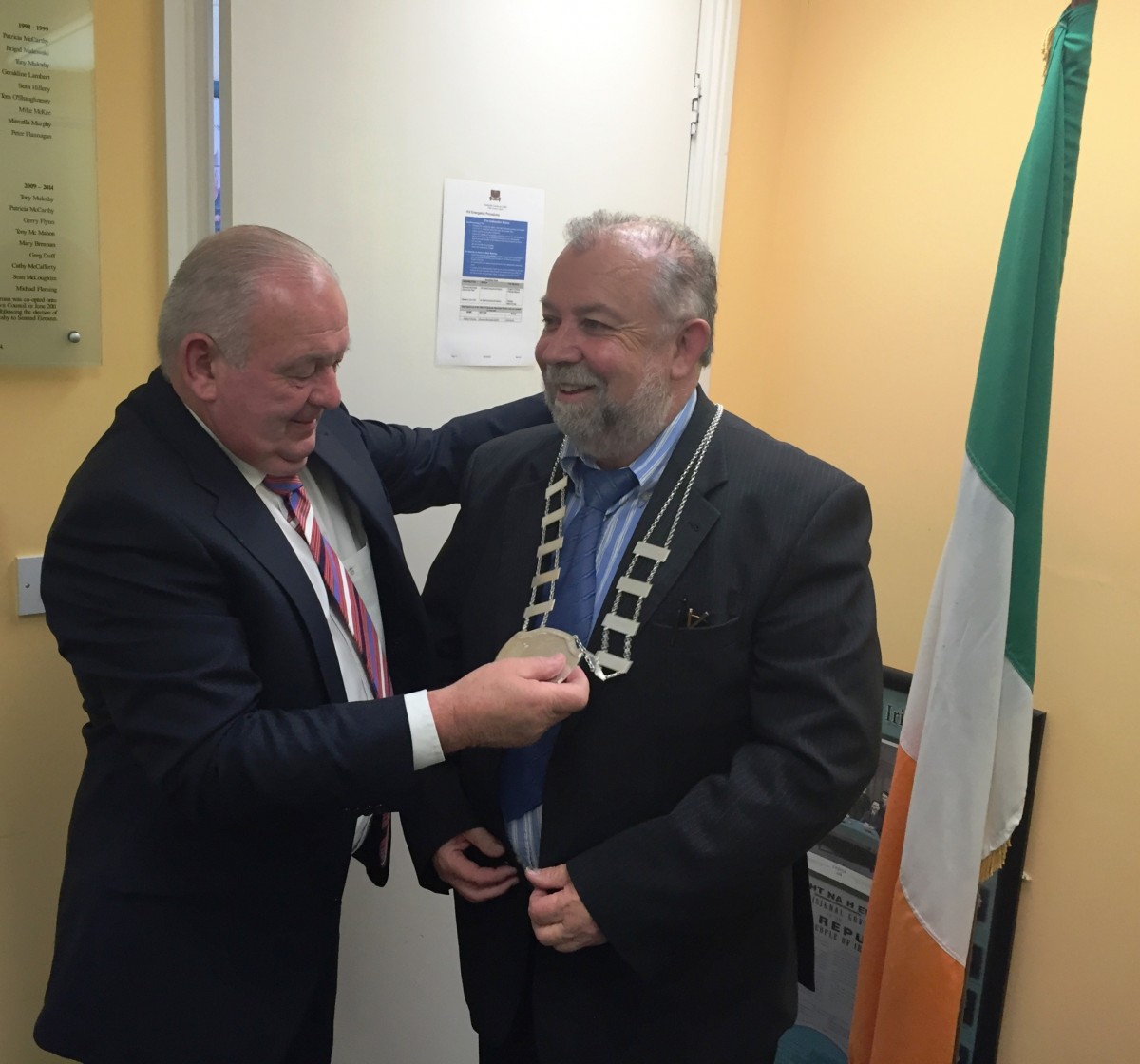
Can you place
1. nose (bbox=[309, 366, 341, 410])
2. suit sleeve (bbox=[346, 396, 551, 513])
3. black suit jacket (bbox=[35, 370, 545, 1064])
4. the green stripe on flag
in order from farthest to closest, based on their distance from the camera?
1. suit sleeve (bbox=[346, 396, 551, 513])
2. the green stripe on flag
3. nose (bbox=[309, 366, 341, 410])
4. black suit jacket (bbox=[35, 370, 545, 1064])

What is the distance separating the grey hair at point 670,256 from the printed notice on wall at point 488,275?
2.25 ft

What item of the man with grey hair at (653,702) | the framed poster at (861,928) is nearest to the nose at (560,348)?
the man with grey hair at (653,702)

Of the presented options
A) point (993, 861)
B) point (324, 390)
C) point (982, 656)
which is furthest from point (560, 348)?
point (993, 861)

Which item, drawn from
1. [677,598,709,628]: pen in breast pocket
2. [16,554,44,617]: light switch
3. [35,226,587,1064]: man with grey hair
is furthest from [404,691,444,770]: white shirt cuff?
[16,554,44,617]: light switch

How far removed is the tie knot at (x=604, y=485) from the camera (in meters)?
1.38

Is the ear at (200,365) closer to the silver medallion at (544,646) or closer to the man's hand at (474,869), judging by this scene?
the silver medallion at (544,646)

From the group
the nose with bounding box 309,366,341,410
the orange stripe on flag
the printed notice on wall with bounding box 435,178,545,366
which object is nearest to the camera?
the nose with bounding box 309,366,341,410

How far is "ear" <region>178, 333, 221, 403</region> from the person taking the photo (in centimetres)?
125

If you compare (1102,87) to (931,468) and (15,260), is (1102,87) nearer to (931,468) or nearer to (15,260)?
(931,468)

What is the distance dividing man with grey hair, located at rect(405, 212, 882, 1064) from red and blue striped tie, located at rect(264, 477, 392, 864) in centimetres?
14

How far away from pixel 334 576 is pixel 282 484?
0.48 feet

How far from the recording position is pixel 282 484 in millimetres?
1390

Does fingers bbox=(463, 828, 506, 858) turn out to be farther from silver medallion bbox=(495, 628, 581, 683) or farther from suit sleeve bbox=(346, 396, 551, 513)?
suit sleeve bbox=(346, 396, 551, 513)

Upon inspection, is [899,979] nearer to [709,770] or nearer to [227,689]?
[709,770]
